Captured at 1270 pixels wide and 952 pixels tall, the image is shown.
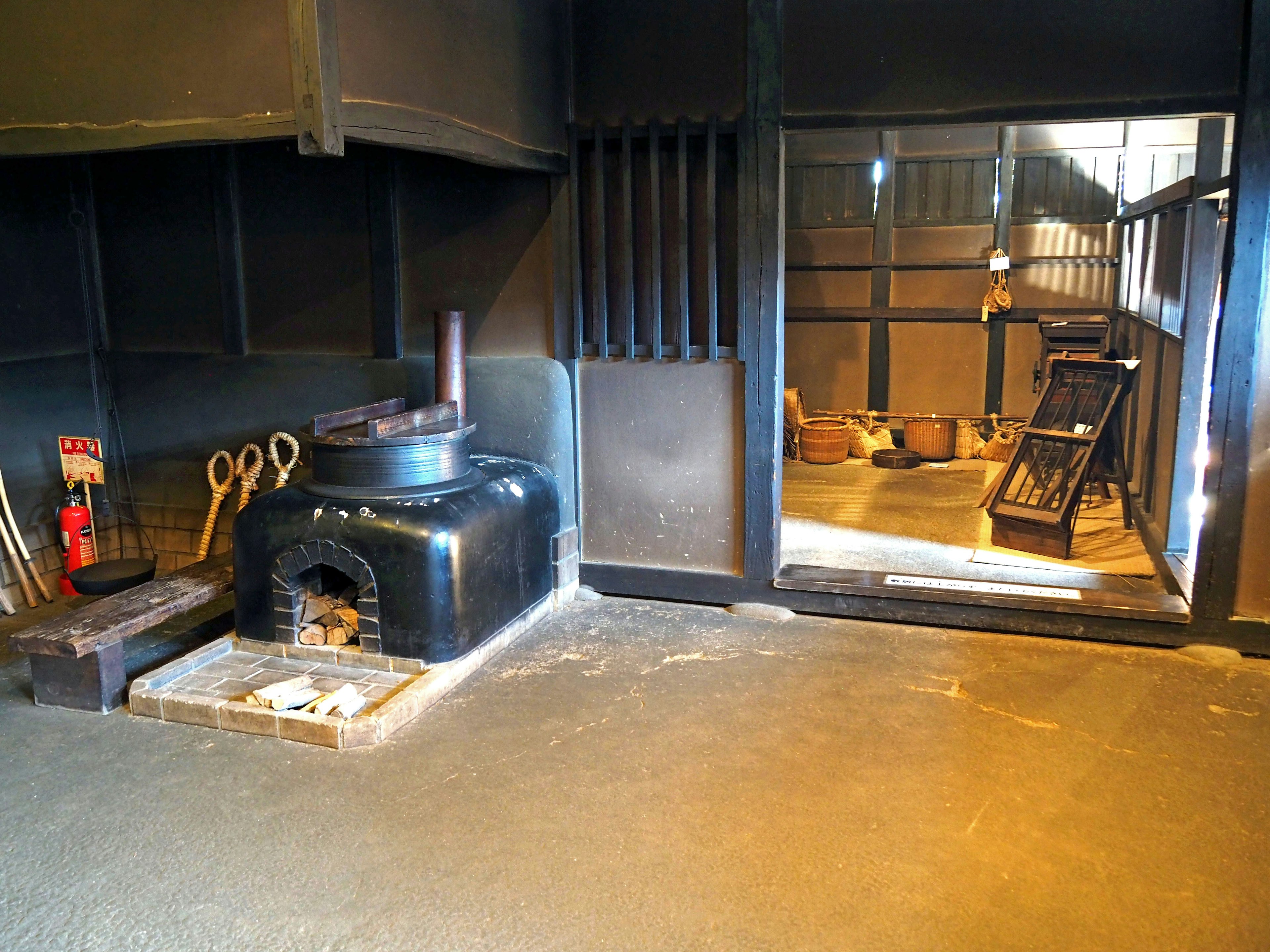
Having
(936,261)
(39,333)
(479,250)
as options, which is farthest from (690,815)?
(936,261)

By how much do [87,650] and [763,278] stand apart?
131 inches

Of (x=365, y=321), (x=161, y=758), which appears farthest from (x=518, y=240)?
(x=161, y=758)

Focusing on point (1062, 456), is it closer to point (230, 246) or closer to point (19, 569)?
point (230, 246)

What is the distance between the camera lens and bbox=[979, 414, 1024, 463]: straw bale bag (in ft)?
29.4

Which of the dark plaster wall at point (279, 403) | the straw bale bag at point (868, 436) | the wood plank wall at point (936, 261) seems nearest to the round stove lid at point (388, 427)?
the dark plaster wall at point (279, 403)

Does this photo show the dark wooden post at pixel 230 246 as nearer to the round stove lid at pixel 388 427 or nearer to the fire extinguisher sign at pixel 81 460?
the fire extinguisher sign at pixel 81 460

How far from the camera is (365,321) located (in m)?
5.63

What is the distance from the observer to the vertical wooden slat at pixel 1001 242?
9023 mm

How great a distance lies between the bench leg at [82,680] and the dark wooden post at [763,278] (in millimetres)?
2883

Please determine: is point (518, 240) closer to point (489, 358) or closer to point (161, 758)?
point (489, 358)

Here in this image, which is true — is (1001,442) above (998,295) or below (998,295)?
below

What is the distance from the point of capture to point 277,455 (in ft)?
19.0

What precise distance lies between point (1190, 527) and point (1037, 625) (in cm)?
144

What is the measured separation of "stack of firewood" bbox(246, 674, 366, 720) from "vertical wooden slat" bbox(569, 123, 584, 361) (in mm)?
2159
